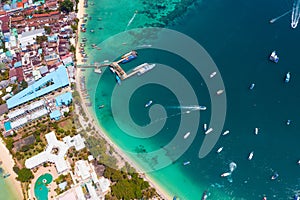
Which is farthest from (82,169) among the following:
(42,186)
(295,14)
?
(295,14)

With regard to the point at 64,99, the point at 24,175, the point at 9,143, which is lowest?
the point at 24,175

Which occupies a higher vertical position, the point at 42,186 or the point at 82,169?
the point at 42,186

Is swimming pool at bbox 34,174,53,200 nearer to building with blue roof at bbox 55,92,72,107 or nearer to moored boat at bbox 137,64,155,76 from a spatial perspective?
building with blue roof at bbox 55,92,72,107

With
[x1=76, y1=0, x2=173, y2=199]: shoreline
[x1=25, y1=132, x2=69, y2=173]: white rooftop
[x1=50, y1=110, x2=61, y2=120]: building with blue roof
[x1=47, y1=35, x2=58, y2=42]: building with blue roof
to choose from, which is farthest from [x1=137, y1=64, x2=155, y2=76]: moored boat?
[x1=47, y1=35, x2=58, y2=42]: building with blue roof

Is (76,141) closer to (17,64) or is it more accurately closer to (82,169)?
(82,169)

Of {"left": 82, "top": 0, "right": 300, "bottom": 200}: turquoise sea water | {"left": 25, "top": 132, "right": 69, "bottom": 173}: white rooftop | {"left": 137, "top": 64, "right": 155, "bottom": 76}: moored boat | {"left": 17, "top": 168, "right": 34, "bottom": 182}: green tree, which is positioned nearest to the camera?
{"left": 17, "top": 168, "right": 34, "bottom": 182}: green tree

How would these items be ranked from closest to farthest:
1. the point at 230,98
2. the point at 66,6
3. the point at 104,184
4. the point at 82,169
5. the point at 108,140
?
the point at 104,184 < the point at 82,169 < the point at 108,140 < the point at 230,98 < the point at 66,6

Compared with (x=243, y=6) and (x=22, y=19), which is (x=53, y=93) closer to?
(x=22, y=19)

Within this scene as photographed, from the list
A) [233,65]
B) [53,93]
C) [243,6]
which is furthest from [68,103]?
[243,6]
